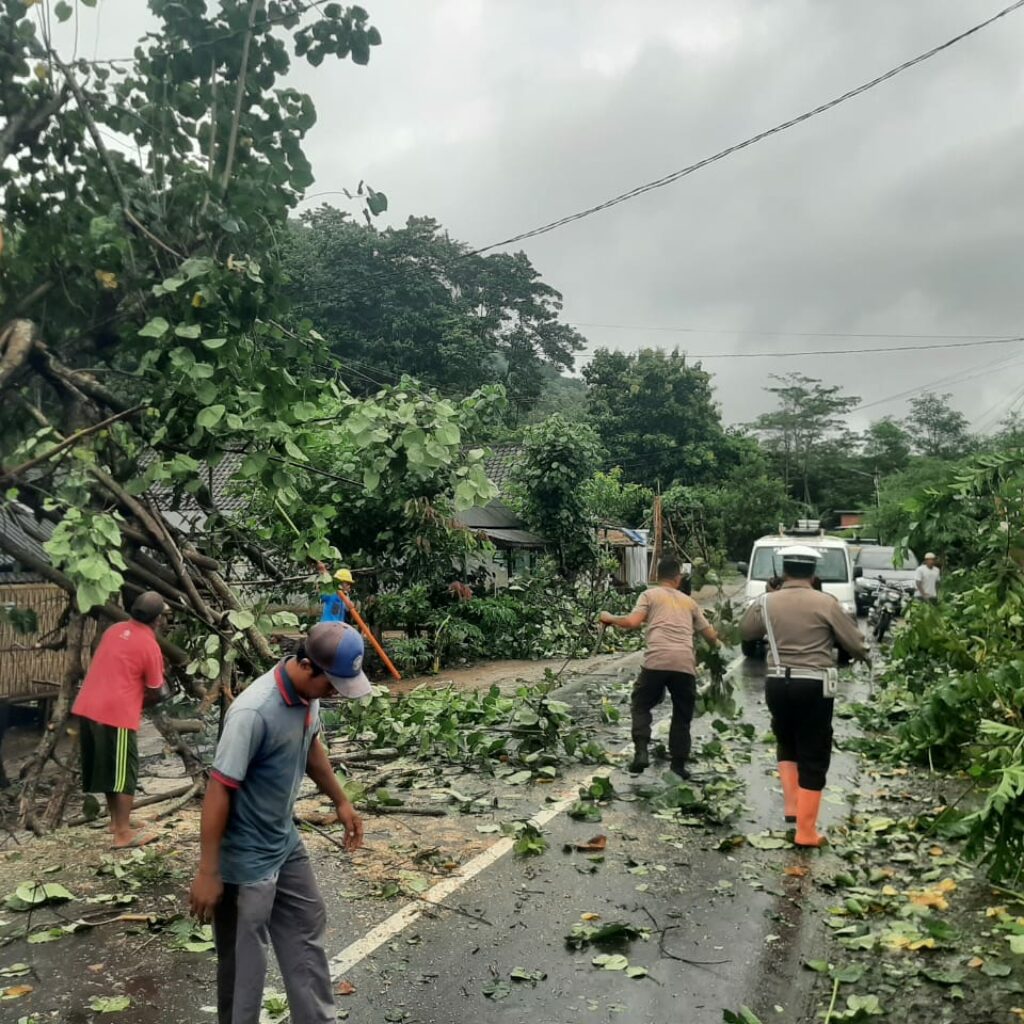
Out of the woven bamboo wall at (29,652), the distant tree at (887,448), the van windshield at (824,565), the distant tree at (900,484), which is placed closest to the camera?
the woven bamboo wall at (29,652)

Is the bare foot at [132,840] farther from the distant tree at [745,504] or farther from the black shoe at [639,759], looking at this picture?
the distant tree at [745,504]

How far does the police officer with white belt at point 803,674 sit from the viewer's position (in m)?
6.38

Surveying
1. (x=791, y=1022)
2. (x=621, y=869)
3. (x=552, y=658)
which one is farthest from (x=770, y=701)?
(x=552, y=658)

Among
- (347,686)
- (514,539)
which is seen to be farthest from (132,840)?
(514,539)

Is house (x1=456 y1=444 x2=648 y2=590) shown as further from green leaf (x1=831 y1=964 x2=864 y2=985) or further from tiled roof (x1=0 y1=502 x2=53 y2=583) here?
green leaf (x1=831 y1=964 x2=864 y2=985)

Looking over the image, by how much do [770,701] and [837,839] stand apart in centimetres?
105

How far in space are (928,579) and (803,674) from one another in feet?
37.2

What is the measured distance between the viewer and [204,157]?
6.82 meters

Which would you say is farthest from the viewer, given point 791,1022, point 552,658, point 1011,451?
point 552,658

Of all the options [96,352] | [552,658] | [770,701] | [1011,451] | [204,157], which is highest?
[204,157]

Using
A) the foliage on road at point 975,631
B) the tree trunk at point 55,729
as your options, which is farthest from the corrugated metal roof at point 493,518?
the tree trunk at point 55,729

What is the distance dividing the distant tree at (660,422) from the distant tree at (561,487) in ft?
76.6

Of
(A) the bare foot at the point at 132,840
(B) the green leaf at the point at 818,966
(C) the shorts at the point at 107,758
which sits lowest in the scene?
(A) the bare foot at the point at 132,840

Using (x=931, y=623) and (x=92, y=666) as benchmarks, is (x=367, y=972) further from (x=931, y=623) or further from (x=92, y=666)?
(x=931, y=623)
